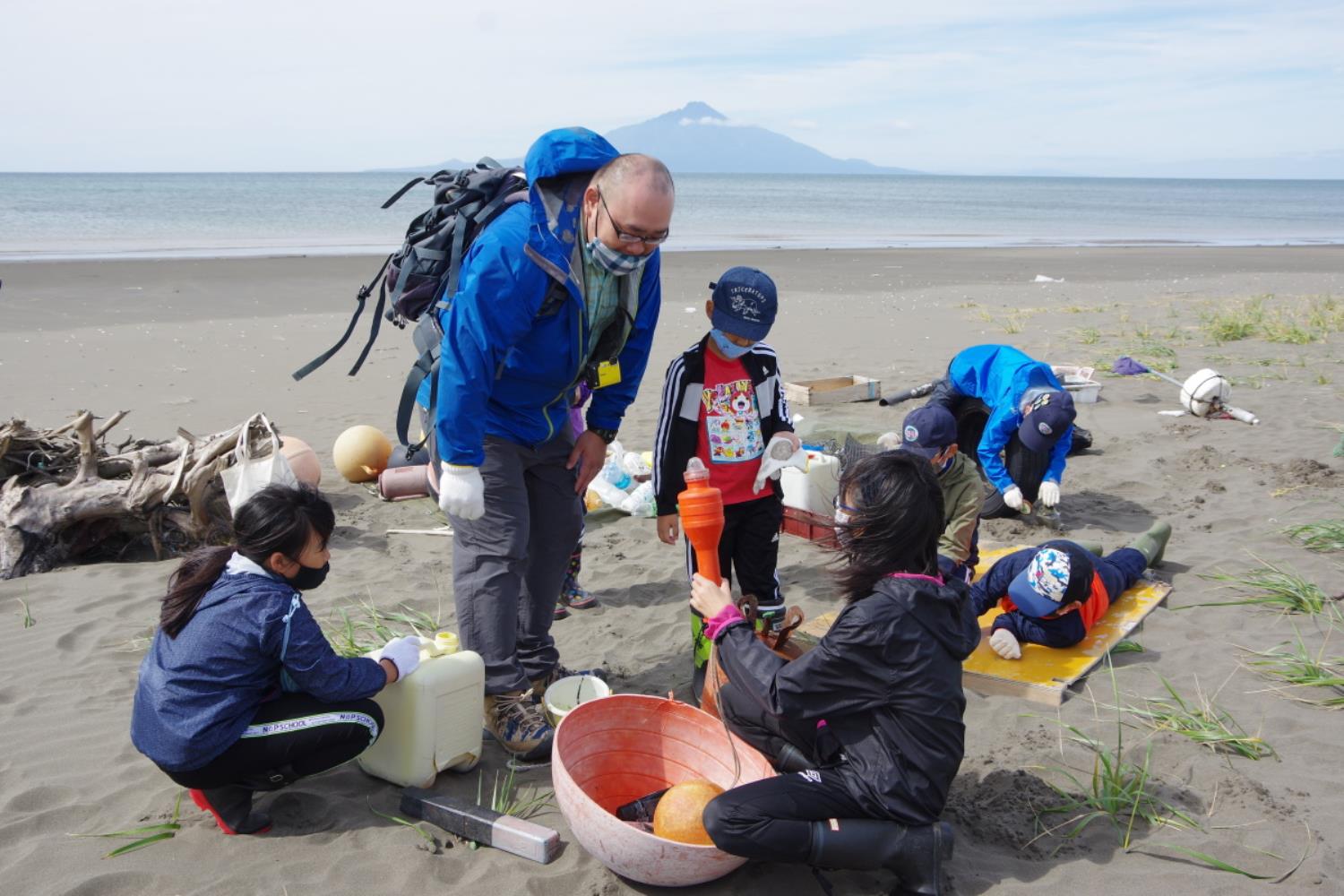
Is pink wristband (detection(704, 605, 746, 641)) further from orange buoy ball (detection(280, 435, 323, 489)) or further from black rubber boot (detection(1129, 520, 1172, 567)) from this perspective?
orange buoy ball (detection(280, 435, 323, 489))

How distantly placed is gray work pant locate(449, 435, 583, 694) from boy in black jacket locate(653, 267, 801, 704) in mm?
437

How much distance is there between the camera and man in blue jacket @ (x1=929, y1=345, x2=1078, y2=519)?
5562mm

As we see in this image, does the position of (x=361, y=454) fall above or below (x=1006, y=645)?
above

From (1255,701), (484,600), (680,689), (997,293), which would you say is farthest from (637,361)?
(997,293)

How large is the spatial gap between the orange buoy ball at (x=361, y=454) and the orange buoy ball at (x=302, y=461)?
524 millimetres

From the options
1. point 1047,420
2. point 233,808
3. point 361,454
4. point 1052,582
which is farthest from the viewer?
point 361,454

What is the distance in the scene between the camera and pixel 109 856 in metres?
2.84

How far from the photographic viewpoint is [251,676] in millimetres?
2863

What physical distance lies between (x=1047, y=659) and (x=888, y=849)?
1782mm

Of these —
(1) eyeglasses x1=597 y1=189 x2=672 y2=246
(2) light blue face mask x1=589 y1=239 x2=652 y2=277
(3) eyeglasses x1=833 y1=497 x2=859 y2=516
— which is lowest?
(3) eyeglasses x1=833 y1=497 x2=859 y2=516

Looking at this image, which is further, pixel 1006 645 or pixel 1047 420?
pixel 1047 420

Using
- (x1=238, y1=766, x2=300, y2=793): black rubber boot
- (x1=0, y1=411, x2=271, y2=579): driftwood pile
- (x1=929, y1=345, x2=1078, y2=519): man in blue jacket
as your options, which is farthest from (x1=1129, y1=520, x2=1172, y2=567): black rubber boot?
(x1=0, y1=411, x2=271, y2=579): driftwood pile

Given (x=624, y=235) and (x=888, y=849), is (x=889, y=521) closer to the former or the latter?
(x=888, y=849)

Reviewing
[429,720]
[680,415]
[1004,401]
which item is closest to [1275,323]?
[1004,401]
